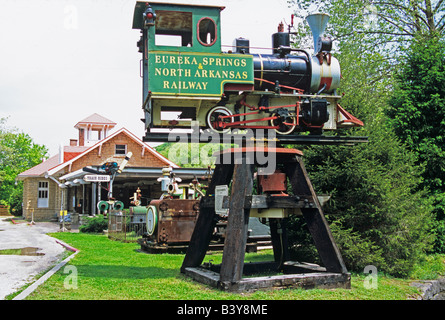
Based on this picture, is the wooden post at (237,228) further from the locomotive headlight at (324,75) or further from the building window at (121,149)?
the building window at (121,149)

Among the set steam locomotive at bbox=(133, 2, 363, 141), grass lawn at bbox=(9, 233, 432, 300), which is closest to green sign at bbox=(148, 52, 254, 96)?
steam locomotive at bbox=(133, 2, 363, 141)

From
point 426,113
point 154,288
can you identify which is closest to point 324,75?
point 154,288

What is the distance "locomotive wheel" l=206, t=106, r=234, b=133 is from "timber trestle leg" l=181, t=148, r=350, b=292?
0.49 m

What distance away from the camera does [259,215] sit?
322 inches

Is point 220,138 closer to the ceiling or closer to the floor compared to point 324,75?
closer to the floor

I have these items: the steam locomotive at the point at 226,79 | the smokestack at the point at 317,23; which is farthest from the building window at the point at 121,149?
the smokestack at the point at 317,23

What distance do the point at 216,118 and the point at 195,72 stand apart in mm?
915

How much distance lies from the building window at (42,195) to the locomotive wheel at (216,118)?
38335 mm

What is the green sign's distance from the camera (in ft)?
25.9
